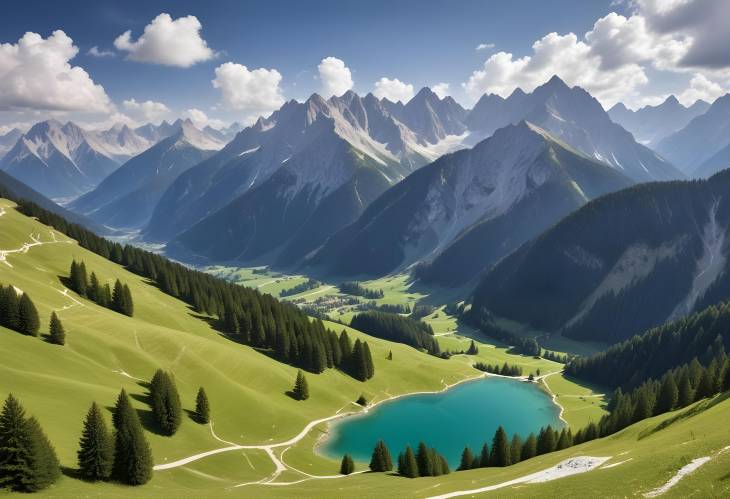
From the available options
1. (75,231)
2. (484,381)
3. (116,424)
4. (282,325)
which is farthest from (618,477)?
(75,231)

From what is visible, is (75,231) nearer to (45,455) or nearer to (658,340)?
Answer: (45,455)

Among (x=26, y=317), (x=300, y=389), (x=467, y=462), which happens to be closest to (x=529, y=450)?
(x=467, y=462)

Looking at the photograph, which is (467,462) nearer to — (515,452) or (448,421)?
(515,452)

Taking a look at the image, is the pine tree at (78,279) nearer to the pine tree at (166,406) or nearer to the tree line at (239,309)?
the tree line at (239,309)

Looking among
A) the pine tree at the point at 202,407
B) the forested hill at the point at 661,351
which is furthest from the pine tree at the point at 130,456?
the forested hill at the point at 661,351

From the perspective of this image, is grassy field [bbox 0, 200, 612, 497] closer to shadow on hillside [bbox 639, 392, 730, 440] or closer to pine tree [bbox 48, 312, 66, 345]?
pine tree [bbox 48, 312, 66, 345]

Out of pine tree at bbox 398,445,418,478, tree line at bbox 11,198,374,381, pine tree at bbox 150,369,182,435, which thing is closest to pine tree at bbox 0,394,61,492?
pine tree at bbox 150,369,182,435
